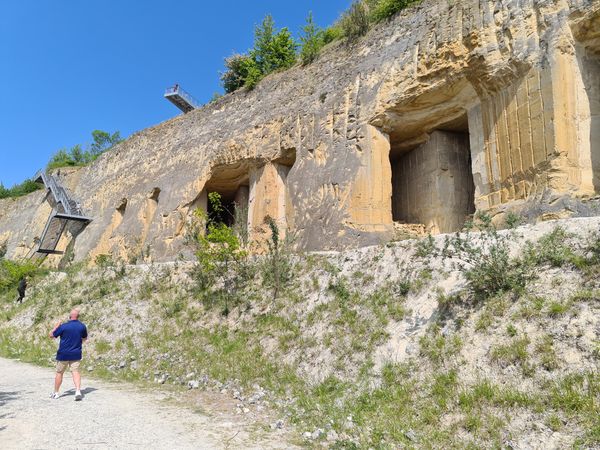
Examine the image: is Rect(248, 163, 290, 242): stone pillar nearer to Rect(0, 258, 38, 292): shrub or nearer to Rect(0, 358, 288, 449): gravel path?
Rect(0, 358, 288, 449): gravel path

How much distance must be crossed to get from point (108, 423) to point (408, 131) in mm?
10247

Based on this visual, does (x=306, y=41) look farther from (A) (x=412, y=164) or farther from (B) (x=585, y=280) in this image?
(B) (x=585, y=280)

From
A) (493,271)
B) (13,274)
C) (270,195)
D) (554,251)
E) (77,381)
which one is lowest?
(77,381)

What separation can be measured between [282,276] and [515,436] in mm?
5894

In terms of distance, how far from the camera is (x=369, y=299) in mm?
7570

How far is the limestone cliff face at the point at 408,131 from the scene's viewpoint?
8969 millimetres

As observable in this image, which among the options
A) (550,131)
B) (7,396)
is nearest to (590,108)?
(550,131)

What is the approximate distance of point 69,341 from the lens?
676cm

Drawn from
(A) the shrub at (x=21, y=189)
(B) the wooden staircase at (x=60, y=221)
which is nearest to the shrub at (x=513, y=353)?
(B) the wooden staircase at (x=60, y=221)

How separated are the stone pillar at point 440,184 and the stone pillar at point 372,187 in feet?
3.97

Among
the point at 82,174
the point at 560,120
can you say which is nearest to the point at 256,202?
the point at 560,120

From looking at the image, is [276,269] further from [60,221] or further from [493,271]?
[60,221]

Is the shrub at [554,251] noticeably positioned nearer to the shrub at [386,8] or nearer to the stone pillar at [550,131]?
the stone pillar at [550,131]

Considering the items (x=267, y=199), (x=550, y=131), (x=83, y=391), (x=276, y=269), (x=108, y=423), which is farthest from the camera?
(x=267, y=199)
